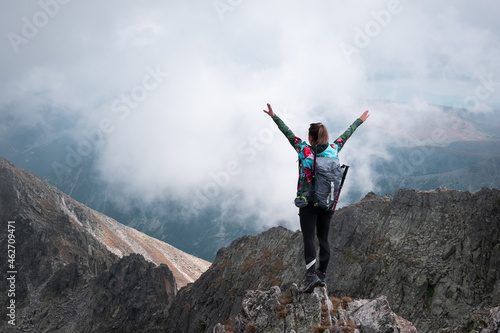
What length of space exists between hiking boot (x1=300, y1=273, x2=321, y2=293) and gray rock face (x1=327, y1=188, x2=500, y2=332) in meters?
32.0

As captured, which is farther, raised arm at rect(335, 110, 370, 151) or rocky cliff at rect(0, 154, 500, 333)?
rocky cliff at rect(0, 154, 500, 333)

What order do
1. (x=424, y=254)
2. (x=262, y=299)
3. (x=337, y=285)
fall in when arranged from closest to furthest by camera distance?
(x=262, y=299) < (x=424, y=254) < (x=337, y=285)

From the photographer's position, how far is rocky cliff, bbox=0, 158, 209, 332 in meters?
106

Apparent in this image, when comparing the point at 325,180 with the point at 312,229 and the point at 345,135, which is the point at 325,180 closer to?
the point at 312,229

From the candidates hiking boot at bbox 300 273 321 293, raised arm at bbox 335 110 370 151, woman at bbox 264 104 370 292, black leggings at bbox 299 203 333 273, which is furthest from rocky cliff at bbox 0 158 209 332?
raised arm at bbox 335 110 370 151

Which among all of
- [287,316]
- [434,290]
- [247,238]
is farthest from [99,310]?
[287,316]

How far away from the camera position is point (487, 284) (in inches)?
1688

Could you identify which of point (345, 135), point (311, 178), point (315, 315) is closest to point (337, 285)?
point (315, 315)

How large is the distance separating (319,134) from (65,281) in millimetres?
134392

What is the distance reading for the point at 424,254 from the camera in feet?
166

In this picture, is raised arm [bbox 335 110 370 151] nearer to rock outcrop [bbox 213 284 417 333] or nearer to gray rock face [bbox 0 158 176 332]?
rock outcrop [bbox 213 284 417 333]

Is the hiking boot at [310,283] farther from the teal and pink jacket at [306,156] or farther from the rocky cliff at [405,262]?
the rocky cliff at [405,262]

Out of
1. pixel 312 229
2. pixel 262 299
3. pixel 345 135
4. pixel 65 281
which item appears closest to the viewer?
pixel 312 229

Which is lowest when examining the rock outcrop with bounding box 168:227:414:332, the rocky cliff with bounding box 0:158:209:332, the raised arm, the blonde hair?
the rocky cliff with bounding box 0:158:209:332
